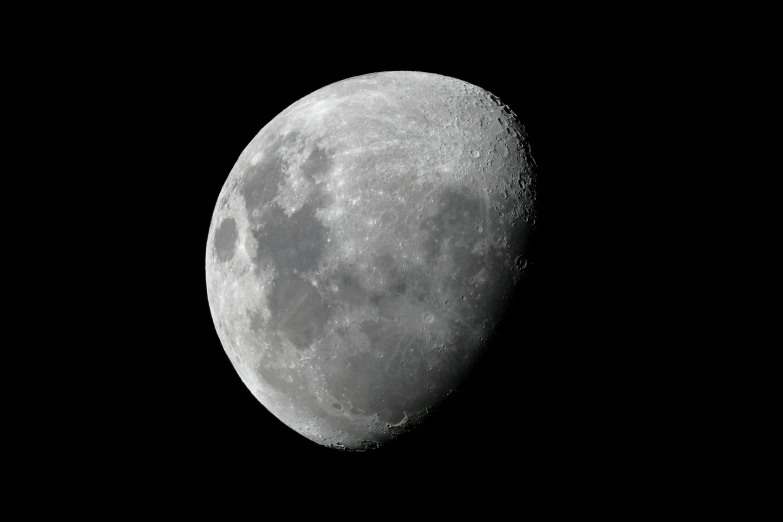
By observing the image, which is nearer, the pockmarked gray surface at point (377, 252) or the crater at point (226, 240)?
the pockmarked gray surface at point (377, 252)

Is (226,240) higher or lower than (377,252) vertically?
higher

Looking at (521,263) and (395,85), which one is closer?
(521,263)

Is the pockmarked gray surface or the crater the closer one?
the pockmarked gray surface

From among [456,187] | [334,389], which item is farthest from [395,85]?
[334,389]

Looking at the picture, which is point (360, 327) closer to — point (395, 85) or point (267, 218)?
point (267, 218)
